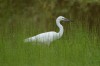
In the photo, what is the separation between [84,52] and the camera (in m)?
7.38

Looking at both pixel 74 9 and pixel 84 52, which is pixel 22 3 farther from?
pixel 84 52

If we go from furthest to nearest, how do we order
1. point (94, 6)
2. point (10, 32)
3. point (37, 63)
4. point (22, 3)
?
1. point (22, 3)
2. point (94, 6)
3. point (10, 32)
4. point (37, 63)

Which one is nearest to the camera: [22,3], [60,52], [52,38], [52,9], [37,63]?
[37,63]

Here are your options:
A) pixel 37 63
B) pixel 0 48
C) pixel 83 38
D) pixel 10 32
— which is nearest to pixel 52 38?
pixel 10 32

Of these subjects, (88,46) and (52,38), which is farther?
(52,38)

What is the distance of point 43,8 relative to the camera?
12812 mm

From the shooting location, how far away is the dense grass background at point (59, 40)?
6880 millimetres

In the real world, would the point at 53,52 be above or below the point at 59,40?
below

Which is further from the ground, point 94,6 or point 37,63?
point 94,6

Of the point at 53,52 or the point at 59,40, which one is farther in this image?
the point at 59,40

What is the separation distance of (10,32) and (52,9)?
12.6ft

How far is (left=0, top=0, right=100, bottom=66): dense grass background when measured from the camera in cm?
688

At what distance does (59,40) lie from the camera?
889 cm

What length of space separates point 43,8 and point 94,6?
1641 millimetres
